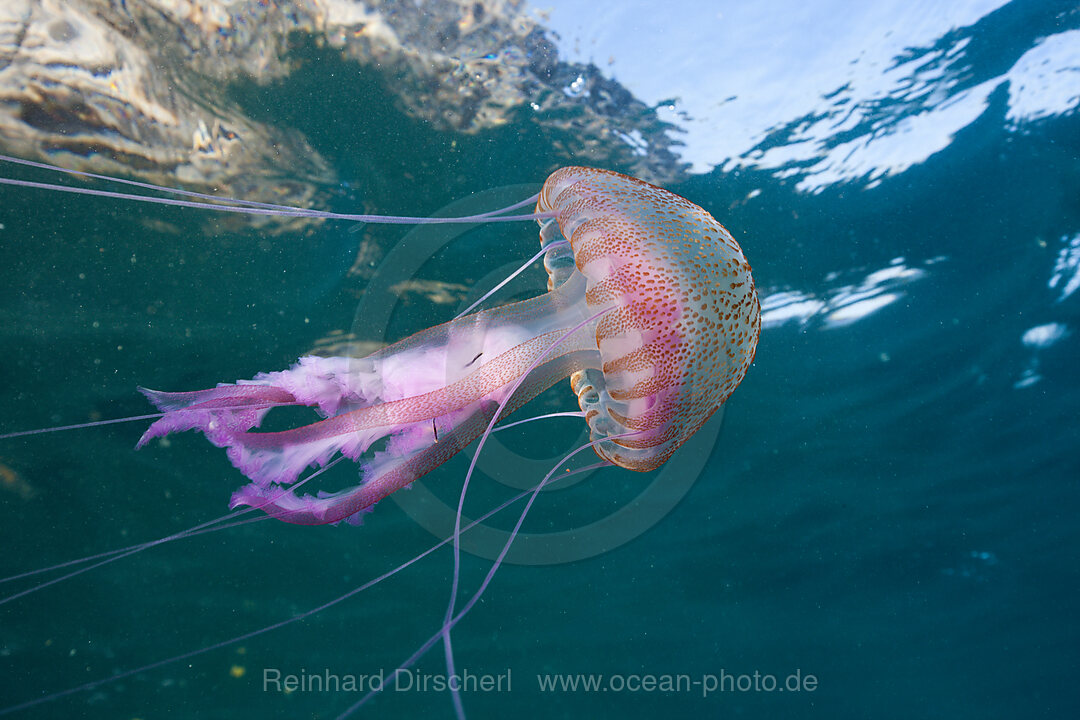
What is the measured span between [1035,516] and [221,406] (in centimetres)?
1647

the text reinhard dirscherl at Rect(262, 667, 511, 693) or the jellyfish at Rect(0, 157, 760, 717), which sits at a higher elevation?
the jellyfish at Rect(0, 157, 760, 717)

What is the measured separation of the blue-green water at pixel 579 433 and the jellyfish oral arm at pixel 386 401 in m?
2.49

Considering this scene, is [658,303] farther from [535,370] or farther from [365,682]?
[365,682]

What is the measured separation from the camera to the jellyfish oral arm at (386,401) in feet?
7.00

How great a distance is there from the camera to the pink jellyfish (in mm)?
2094

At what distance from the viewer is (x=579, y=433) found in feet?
26.0

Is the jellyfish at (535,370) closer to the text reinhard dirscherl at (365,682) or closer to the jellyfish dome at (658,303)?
the jellyfish dome at (658,303)

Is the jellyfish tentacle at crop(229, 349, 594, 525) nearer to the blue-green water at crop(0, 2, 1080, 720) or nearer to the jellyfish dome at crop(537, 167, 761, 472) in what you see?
the jellyfish dome at crop(537, 167, 761, 472)

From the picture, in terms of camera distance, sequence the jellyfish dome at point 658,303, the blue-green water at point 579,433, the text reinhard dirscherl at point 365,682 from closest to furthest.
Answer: the jellyfish dome at point 658,303 < the blue-green water at point 579,433 < the text reinhard dirscherl at point 365,682

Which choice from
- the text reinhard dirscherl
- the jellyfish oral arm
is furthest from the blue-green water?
the jellyfish oral arm

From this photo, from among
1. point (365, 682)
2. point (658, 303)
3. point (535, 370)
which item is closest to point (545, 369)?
point (535, 370)

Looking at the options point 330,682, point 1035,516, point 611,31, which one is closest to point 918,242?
point 611,31

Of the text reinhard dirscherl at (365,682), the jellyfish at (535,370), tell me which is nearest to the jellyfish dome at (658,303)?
the jellyfish at (535,370)

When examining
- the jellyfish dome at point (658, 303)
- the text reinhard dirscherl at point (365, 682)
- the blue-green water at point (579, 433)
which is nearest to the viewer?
the jellyfish dome at point (658, 303)
